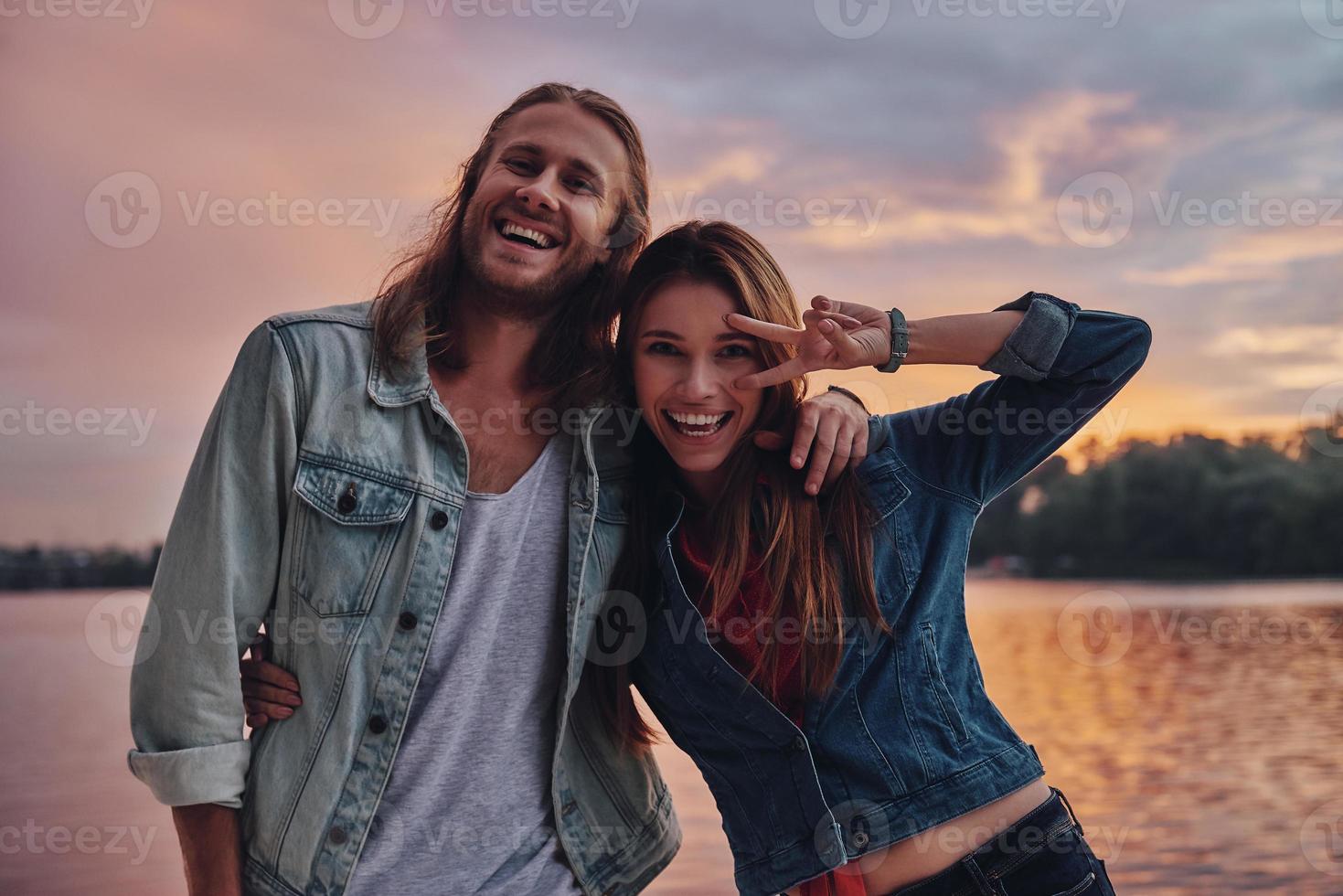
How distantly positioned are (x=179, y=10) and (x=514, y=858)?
30.1ft

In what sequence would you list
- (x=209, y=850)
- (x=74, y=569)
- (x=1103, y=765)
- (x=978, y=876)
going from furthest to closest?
1. (x=74, y=569)
2. (x=1103, y=765)
3. (x=209, y=850)
4. (x=978, y=876)

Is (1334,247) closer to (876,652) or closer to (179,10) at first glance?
(179,10)

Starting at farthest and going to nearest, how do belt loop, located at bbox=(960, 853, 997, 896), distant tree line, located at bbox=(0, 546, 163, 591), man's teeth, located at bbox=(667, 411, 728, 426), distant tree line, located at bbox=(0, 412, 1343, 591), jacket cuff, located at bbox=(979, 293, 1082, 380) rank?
distant tree line, located at bbox=(0, 412, 1343, 591), distant tree line, located at bbox=(0, 546, 163, 591), man's teeth, located at bbox=(667, 411, 728, 426), jacket cuff, located at bbox=(979, 293, 1082, 380), belt loop, located at bbox=(960, 853, 997, 896)

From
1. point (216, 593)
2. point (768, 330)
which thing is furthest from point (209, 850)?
point (768, 330)

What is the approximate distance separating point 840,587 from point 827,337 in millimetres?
475

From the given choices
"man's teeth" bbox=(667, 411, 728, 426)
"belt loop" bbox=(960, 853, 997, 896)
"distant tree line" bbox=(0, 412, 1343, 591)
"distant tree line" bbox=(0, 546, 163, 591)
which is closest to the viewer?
A: "belt loop" bbox=(960, 853, 997, 896)

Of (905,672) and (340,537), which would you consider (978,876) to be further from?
(340,537)

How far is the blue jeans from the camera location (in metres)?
1.75

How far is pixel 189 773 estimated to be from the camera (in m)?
1.80

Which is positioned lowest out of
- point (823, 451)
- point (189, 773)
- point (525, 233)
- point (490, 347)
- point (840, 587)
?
point (189, 773)

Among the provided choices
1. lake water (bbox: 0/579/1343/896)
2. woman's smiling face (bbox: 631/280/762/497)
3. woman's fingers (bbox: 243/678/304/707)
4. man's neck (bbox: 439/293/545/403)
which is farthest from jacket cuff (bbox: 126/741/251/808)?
lake water (bbox: 0/579/1343/896)

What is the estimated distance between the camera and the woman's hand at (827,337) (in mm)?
1964

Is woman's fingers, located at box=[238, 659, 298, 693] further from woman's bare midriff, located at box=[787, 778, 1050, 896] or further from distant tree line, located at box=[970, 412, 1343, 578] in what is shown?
distant tree line, located at box=[970, 412, 1343, 578]

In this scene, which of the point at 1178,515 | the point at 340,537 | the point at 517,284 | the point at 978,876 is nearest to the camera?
the point at 978,876
